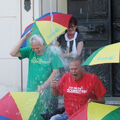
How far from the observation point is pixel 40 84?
16.3ft

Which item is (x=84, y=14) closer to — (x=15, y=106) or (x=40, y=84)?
(x=40, y=84)

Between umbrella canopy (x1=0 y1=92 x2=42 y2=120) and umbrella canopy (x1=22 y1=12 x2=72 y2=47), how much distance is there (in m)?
0.73

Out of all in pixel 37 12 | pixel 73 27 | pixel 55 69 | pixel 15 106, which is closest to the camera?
pixel 15 106

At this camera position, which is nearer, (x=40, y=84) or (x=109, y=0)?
(x=40, y=84)

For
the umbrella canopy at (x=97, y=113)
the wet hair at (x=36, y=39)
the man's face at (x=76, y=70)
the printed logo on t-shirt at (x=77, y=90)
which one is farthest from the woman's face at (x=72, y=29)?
the umbrella canopy at (x=97, y=113)

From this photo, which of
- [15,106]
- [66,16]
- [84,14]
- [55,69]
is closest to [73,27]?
[66,16]

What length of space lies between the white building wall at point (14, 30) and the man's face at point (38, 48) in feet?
6.54

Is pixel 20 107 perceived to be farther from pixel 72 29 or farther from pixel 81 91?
pixel 72 29

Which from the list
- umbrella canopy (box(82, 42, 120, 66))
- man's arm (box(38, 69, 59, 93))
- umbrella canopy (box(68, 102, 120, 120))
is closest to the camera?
umbrella canopy (box(82, 42, 120, 66))

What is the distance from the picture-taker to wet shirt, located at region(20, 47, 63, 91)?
16.0 ft

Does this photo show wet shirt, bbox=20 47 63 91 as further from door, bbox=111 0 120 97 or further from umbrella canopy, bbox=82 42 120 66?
door, bbox=111 0 120 97

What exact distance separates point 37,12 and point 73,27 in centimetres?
161

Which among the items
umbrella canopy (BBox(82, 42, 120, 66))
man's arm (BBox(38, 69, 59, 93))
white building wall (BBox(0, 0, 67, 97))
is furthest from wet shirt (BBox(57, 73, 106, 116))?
white building wall (BBox(0, 0, 67, 97))

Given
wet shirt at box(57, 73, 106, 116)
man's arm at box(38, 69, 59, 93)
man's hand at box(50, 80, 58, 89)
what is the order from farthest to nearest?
man's arm at box(38, 69, 59, 93), man's hand at box(50, 80, 58, 89), wet shirt at box(57, 73, 106, 116)
